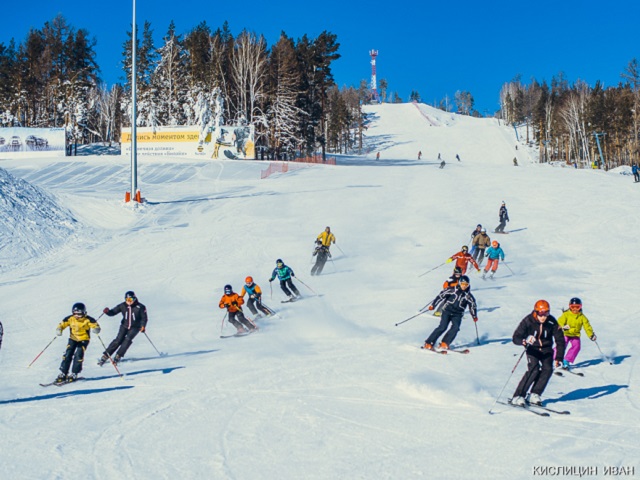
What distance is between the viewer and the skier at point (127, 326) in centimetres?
1021

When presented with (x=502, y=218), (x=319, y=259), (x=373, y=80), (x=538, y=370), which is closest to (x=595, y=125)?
(x=502, y=218)

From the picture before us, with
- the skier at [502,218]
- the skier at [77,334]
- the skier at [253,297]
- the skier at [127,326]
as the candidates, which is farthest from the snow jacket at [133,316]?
the skier at [502,218]

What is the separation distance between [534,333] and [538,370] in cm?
52

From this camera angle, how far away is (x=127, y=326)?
10.3 m

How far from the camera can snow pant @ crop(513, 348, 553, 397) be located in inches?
291

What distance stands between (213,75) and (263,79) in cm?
597

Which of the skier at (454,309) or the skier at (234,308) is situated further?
the skier at (234,308)

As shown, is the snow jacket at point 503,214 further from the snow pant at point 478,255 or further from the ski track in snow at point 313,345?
the snow pant at point 478,255

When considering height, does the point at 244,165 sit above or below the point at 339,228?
above

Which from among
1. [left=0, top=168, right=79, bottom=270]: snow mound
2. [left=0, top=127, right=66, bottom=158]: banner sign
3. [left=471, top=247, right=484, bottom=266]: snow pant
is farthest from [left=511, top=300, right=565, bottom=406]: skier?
[left=0, top=127, right=66, bottom=158]: banner sign

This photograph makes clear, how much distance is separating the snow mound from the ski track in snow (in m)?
0.29

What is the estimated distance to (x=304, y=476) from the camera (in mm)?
5594

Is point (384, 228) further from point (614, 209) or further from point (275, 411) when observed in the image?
point (275, 411)

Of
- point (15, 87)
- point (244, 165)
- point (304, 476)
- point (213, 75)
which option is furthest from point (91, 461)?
point (15, 87)
